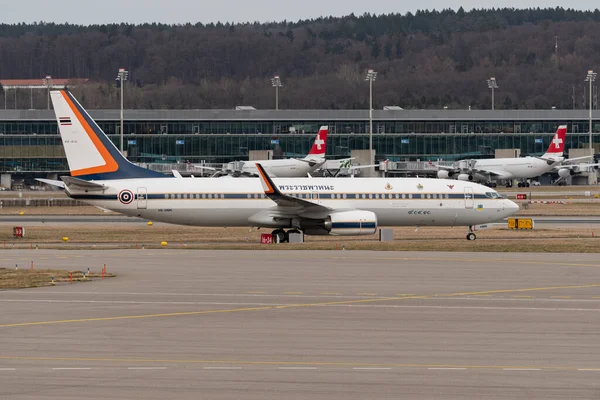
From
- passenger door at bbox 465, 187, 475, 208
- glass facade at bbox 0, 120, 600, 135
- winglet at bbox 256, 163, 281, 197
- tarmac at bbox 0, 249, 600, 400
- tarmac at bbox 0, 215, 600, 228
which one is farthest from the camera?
glass facade at bbox 0, 120, 600, 135

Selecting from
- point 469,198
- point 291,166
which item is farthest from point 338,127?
point 469,198

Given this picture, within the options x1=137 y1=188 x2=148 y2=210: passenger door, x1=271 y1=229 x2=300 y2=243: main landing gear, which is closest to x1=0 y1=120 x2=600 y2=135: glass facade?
x1=137 y1=188 x2=148 y2=210: passenger door

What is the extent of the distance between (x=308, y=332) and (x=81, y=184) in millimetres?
30006

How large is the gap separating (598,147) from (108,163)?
11075 centimetres

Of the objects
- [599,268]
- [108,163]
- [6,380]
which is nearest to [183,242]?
[108,163]

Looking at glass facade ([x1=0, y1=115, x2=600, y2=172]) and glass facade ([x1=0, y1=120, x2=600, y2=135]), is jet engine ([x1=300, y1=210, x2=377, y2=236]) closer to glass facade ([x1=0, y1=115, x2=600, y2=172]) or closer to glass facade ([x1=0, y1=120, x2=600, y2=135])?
glass facade ([x1=0, y1=115, x2=600, y2=172])

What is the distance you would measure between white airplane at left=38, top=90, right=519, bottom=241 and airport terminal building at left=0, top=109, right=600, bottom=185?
308 ft

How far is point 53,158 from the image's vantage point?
14338cm

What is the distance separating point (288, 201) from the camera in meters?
50.5

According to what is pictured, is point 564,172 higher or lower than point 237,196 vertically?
higher

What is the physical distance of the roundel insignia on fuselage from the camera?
51.3 meters

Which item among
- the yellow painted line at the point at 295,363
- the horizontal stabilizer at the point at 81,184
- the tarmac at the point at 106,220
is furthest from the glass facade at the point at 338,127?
the yellow painted line at the point at 295,363

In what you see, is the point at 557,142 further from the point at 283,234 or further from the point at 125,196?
the point at 125,196

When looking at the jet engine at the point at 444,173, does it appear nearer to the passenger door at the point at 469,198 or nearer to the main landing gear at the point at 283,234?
the passenger door at the point at 469,198
